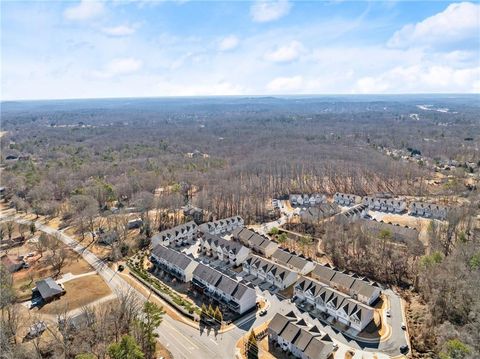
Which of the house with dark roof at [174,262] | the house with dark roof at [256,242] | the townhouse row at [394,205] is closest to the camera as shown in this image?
the house with dark roof at [174,262]

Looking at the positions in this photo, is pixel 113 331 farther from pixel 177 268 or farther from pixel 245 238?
pixel 245 238

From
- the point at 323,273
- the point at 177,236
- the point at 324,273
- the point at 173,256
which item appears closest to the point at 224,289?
the point at 173,256

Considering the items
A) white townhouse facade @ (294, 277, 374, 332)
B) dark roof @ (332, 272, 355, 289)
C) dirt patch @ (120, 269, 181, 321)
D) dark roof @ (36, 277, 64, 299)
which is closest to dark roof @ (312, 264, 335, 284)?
dark roof @ (332, 272, 355, 289)

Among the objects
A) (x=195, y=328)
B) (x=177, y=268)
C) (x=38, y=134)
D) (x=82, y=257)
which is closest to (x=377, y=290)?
(x=195, y=328)

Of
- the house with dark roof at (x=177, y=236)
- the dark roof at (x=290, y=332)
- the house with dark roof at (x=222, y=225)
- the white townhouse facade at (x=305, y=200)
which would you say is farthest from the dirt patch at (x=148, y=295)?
the white townhouse facade at (x=305, y=200)

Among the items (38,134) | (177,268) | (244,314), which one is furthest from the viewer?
(38,134)

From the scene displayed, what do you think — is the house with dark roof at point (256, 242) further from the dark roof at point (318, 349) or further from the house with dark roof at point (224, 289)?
the dark roof at point (318, 349)

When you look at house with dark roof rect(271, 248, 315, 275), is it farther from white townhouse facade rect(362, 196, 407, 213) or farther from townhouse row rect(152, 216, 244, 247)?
white townhouse facade rect(362, 196, 407, 213)
